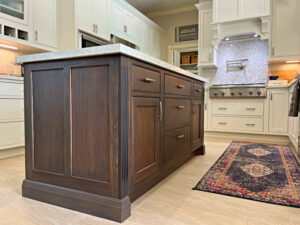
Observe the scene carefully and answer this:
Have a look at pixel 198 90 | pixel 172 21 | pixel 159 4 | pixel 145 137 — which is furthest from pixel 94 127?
pixel 172 21

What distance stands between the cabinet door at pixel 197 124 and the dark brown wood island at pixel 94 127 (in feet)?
2.76

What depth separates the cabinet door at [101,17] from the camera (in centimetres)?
363

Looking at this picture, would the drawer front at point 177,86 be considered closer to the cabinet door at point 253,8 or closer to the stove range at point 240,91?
the stove range at point 240,91

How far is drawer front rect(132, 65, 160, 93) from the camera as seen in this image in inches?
51.2

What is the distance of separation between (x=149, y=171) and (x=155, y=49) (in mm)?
4543

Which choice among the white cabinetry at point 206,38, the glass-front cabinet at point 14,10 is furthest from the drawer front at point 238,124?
the glass-front cabinet at point 14,10

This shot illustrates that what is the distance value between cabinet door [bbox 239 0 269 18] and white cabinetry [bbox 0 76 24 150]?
3.54 metres

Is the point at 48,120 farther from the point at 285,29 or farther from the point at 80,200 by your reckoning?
the point at 285,29

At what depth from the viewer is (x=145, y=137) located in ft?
4.72

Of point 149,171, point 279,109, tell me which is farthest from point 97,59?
point 279,109

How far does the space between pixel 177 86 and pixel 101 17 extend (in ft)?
8.37

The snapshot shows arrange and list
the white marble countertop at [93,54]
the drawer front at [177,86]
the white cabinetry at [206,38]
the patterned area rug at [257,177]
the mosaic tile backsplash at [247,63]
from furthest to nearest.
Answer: the white cabinetry at [206,38]
the mosaic tile backsplash at [247,63]
the drawer front at [177,86]
the patterned area rug at [257,177]
the white marble countertop at [93,54]

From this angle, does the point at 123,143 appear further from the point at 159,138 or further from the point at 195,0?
the point at 195,0

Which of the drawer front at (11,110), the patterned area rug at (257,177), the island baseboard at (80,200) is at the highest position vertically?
the drawer front at (11,110)
